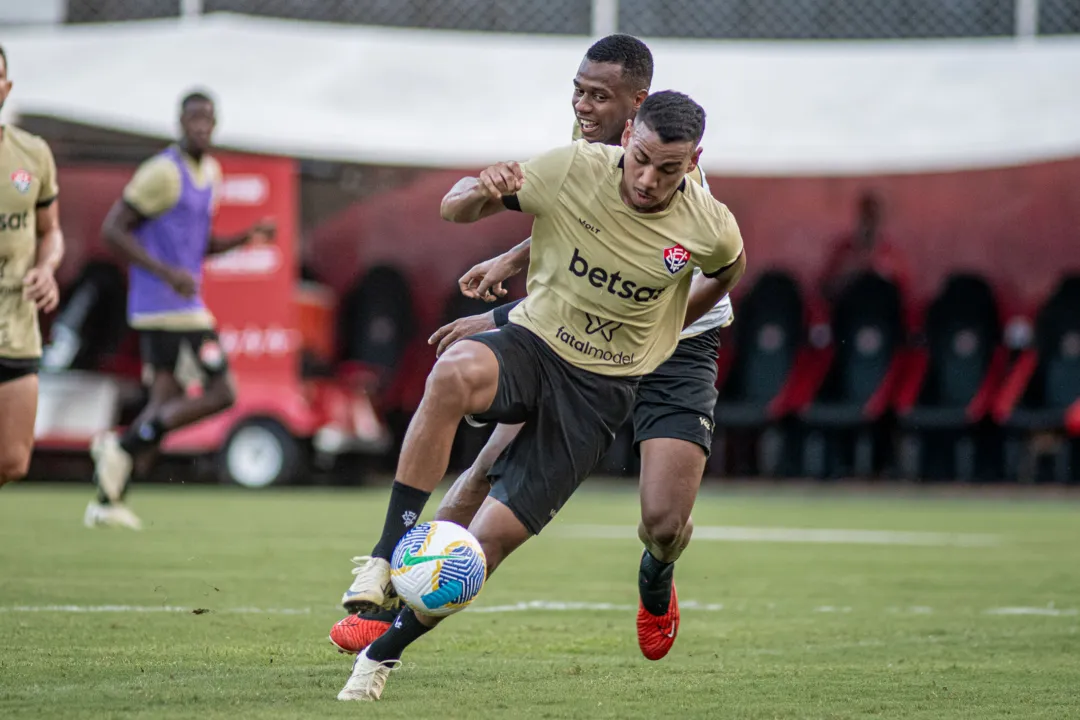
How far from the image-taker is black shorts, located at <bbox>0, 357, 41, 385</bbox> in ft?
23.8

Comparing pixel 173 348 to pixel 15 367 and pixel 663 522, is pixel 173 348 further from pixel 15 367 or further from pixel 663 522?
pixel 663 522

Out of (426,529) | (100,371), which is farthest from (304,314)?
(426,529)

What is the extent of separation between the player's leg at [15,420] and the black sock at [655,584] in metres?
2.81

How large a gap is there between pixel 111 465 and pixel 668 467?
18.3 ft

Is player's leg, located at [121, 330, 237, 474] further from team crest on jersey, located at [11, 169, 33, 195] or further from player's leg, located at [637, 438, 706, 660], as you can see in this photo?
player's leg, located at [637, 438, 706, 660]

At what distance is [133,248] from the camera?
1098cm

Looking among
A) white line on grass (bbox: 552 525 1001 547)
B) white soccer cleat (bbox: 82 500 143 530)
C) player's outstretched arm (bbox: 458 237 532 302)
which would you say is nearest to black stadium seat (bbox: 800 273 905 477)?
white line on grass (bbox: 552 525 1001 547)

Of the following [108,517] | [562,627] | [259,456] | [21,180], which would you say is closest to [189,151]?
[108,517]

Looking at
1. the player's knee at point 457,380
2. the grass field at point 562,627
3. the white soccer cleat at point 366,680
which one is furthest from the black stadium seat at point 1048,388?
the white soccer cleat at point 366,680

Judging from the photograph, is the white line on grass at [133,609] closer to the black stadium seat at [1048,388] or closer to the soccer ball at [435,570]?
the soccer ball at [435,570]

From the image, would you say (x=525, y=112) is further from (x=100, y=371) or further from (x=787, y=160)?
(x=100, y=371)

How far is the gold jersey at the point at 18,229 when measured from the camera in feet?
23.9

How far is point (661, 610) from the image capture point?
614 cm

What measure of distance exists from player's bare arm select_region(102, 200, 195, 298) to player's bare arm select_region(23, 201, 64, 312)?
3101mm
